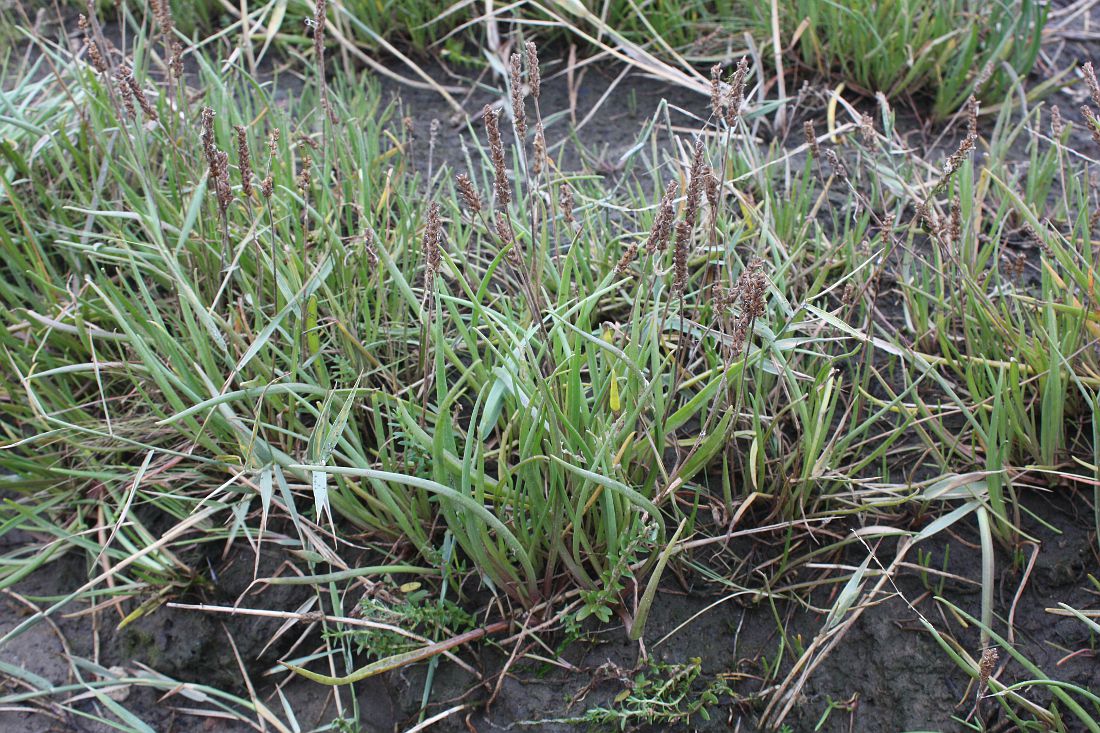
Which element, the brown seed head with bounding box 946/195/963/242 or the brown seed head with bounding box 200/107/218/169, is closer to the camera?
the brown seed head with bounding box 200/107/218/169

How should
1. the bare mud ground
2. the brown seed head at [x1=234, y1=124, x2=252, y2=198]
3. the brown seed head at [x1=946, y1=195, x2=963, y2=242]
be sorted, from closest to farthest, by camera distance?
the brown seed head at [x1=234, y1=124, x2=252, y2=198] < the bare mud ground < the brown seed head at [x1=946, y1=195, x2=963, y2=242]

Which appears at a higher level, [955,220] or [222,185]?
[222,185]

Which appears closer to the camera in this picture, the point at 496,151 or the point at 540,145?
the point at 496,151

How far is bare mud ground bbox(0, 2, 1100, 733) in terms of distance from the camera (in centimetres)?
159

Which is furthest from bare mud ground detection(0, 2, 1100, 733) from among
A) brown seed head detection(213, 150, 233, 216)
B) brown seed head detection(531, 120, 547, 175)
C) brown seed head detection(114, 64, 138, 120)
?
brown seed head detection(114, 64, 138, 120)

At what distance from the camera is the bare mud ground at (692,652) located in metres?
1.59

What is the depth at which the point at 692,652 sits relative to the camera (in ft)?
5.46

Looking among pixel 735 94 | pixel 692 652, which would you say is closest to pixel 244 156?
pixel 735 94

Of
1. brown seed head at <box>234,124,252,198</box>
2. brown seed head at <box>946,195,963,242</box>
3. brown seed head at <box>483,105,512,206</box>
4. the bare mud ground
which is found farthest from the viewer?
brown seed head at <box>946,195,963,242</box>

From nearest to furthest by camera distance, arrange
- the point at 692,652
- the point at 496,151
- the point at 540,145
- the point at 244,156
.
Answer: the point at 496,151 < the point at 244,156 < the point at 692,652 < the point at 540,145

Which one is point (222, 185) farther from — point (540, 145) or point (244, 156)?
point (540, 145)

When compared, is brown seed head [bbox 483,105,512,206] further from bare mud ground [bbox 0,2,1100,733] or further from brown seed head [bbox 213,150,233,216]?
bare mud ground [bbox 0,2,1100,733]

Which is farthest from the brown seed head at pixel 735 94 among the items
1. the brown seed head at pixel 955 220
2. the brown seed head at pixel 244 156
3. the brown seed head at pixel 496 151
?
the brown seed head at pixel 244 156

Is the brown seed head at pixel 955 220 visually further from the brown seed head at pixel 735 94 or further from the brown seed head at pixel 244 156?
the brown seed head at pixel 244 156
